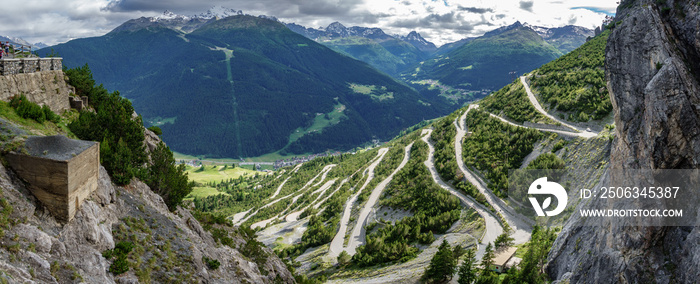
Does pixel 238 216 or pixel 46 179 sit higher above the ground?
pixel 46 179

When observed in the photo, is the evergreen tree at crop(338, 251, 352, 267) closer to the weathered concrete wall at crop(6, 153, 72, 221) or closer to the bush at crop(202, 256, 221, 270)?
the bush at crop(202, 256, 221, 270)

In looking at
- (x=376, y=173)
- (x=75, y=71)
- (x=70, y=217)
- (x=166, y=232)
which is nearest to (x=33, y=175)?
(x=70, y=217)

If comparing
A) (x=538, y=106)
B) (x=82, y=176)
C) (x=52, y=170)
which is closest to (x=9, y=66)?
(x=82, y=176)

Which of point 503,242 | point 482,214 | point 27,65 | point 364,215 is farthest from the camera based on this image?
point 364,215

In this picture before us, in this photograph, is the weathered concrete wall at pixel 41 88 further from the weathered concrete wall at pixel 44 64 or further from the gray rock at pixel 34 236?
the gray rock at pixel 34 236

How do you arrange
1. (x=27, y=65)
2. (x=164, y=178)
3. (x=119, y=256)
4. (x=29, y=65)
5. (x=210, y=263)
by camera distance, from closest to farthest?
(x=119, y=256), (x=210, y=263), (x=27, y=65), (x=29, y=65), (x=164, y=178)

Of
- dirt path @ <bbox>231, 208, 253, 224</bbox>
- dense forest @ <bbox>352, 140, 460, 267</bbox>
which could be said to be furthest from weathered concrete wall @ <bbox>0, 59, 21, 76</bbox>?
dirt path @ <bbox>231, 208, 253, 224</bbox>

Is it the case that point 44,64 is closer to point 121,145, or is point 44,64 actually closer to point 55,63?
point 55,63
